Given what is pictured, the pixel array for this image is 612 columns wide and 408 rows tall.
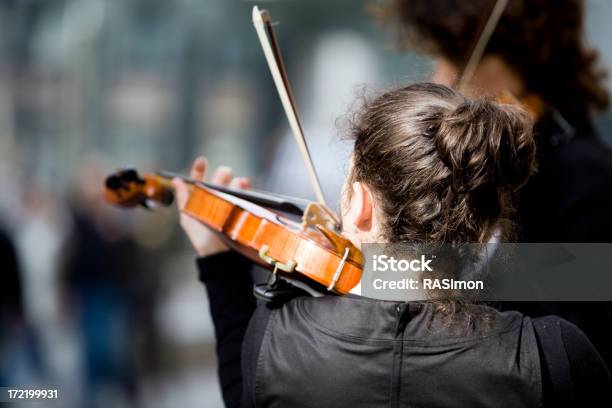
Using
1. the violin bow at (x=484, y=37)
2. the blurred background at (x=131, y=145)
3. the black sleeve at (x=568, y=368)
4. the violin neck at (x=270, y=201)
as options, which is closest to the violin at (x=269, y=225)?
the violin neck at (x=270, y=201)

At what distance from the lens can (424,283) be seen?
119cm

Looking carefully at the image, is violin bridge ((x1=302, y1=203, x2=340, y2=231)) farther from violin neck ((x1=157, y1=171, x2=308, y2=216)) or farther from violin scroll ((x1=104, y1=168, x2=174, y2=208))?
violin scroll ((x1=104, y1=168, x2=174, y2=208))

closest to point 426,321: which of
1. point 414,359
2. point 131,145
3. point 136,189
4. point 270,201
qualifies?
point 414,359

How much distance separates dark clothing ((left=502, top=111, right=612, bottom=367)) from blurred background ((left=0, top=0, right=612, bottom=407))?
128cm

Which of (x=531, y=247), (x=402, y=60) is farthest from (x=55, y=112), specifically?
(x=531, y=247)

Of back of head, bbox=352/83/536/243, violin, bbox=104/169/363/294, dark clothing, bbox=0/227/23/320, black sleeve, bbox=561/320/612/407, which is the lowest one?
dark clothing, bbox=0/227/23/320

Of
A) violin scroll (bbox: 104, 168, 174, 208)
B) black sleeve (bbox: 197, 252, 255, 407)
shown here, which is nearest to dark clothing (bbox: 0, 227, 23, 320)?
violin scroll (bbox: 104, 168, 174, 208)

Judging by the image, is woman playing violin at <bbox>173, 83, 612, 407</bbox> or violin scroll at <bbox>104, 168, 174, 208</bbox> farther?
violin scroll at <bbox>104, 168, 174, 208</bbox>

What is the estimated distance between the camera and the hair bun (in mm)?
1116

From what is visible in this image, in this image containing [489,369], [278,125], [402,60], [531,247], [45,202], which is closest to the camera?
[489,369]

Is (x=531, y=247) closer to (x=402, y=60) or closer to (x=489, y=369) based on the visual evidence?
(x=489, y=369)

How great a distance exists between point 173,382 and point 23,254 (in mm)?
1294

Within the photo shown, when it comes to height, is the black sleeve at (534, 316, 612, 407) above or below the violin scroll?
below

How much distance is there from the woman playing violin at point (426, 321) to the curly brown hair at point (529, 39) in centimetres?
55
